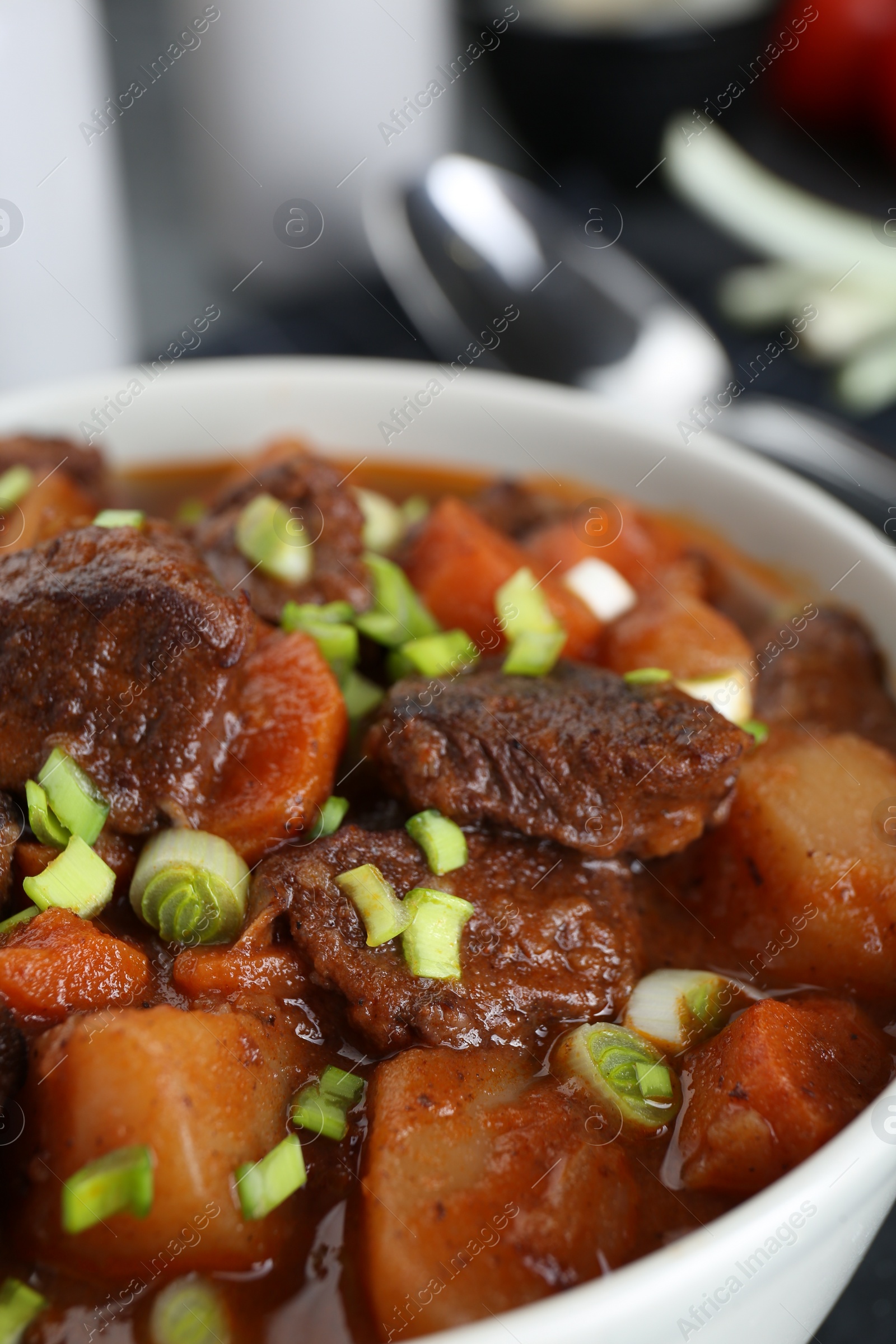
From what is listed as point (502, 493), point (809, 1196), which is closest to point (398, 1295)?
point (809, 1196)

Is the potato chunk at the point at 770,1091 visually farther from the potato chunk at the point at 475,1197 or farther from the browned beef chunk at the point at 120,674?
the browned beef chunk at the point at 120,674

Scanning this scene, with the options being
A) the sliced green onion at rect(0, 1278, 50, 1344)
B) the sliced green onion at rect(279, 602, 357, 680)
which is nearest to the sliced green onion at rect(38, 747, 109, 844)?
the sliced green onion at rect(279, 602, 357, 680)

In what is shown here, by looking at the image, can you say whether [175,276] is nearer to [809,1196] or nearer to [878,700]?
[878,700]

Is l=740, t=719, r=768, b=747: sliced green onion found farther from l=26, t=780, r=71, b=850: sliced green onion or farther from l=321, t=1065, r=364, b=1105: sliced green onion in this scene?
l=26, t=780, r=71, b=850: sliced green onion

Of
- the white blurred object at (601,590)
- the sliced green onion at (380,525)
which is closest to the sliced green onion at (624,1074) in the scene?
the white blurred object at (601,590)

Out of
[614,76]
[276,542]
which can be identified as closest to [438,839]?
[276,542]

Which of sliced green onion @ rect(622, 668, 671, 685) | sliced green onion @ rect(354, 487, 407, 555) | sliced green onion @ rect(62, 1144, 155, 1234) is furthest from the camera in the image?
sliced green onion @ rect(354, 487, 407, 555)

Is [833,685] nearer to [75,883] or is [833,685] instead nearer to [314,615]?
[314,615]
